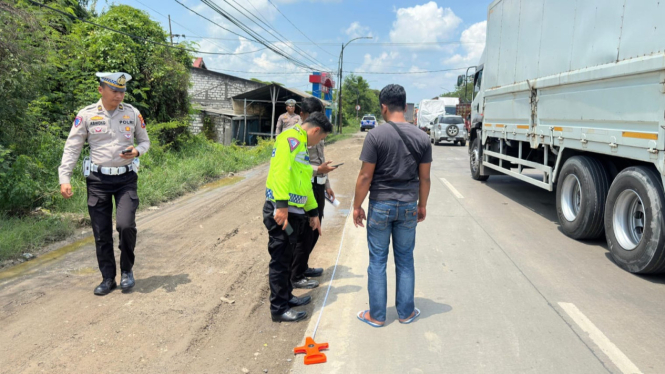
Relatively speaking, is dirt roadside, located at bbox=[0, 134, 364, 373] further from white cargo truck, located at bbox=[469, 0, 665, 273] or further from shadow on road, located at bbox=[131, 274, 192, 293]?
white cargo truck, located at bbox=[469, 0, 665, 273]

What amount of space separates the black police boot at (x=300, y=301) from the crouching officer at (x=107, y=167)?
5.07 ft

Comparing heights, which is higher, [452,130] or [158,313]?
[452,130]

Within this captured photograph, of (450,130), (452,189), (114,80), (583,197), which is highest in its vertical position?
(450,130)

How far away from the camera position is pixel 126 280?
4410 millimetres

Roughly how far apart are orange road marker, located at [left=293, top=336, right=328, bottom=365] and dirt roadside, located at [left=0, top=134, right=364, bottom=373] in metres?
0.08

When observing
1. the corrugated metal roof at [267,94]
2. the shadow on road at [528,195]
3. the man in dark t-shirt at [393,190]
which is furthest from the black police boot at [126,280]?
the corrugated metal roof at [267,94]

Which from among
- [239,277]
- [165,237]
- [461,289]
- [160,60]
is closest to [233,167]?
[160,60]

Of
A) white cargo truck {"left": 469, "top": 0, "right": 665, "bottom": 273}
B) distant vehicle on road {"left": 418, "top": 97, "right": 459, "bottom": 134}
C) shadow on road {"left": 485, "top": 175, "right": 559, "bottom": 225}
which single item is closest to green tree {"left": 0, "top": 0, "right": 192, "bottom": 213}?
white cargo truck {"left": 469, "top": 0, "right": 665, "bottom": 273}

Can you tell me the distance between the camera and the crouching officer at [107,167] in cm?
428

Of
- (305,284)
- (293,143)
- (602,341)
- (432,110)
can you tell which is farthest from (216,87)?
(602,341)

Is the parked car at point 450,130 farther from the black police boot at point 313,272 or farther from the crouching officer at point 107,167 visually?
the crouching officer at point 107,167

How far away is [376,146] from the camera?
3480 mm

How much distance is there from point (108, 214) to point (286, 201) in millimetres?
1910

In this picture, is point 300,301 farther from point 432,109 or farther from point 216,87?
point 432,109
